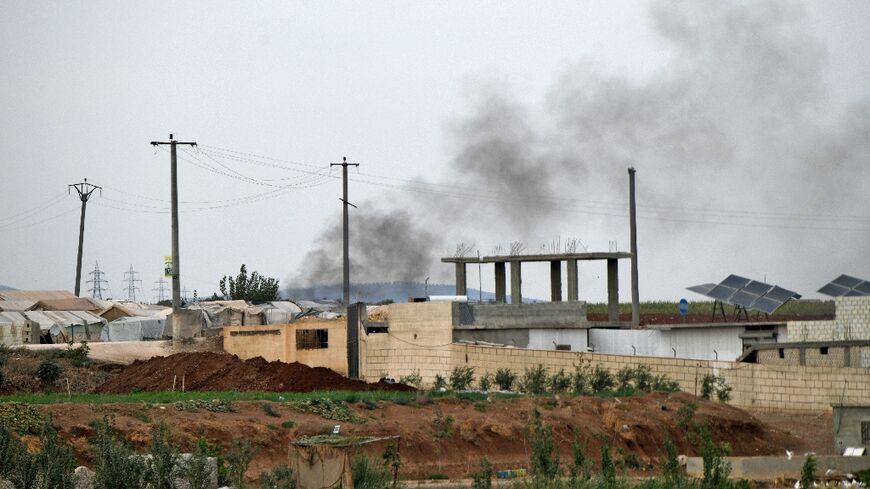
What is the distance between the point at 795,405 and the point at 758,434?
7.00 feet

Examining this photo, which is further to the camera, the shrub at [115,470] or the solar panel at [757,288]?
the solar panel at [757,288]

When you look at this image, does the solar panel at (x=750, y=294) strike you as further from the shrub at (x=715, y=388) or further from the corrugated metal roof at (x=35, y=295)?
the corrugated metal roof at (x=35, y=295)

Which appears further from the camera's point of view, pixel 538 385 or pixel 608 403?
pixel 538 385

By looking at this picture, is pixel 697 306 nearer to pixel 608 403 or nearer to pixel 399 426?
pixel 608 403

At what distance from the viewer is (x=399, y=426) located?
2519 centimetres

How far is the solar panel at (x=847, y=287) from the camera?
38375 mm

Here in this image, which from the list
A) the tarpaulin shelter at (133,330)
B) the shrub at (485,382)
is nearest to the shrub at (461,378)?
the shrub at (485,382)

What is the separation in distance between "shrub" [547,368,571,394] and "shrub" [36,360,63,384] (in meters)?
14.9

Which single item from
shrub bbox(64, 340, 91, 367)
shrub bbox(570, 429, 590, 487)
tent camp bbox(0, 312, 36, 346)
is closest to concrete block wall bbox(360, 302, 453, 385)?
shrub bbox(64, 340, 91, 367)

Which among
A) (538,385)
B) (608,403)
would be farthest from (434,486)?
(538,385)

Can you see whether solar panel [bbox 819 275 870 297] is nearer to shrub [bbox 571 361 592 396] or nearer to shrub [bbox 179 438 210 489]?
shrub [bbox 571 361 592 396]

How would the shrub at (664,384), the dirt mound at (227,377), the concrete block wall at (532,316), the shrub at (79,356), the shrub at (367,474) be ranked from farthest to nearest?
the concrete block wall at (532,316) < the shrub at (79,356) < the dirt mound at (227,377) < the shrub at (664,384) < the shrub at (367,474)

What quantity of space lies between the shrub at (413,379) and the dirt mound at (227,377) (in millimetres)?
1233

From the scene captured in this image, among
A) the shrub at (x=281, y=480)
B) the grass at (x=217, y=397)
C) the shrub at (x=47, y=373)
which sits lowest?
the shrub at (x=281, y=480)
